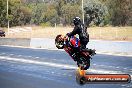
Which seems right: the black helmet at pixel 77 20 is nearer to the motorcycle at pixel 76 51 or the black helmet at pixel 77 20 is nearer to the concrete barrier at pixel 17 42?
the motorcycle at pixel 76 51

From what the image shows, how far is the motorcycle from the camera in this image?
3275 millimetres

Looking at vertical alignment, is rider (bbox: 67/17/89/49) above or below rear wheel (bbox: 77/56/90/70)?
above

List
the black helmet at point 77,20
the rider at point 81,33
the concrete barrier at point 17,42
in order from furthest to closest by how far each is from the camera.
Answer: the concrete barrier at point 17,42
the black helmet at point 77,20
the rider at point 81,33

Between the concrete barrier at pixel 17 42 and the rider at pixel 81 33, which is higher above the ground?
the rider at pixel 81 33

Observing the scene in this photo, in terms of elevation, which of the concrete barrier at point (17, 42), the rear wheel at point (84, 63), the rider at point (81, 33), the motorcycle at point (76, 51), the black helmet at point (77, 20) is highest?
the black helmet at point (77, 20)

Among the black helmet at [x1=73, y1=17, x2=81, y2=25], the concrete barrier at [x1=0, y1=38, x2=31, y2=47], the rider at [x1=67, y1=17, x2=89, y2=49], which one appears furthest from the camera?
the concrete barrier at [x1=0, y1=38, x2=31, y2=47]

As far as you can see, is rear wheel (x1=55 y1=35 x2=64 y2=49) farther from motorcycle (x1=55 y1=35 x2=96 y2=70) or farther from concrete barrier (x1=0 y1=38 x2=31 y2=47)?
concrete barrier (x1=0 y1=38 x2=31 y2=47)

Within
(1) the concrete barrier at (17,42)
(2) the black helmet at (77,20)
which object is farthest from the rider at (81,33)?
(1) the concrete barrier at (17,42)

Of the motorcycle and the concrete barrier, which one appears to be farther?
the concrete barrier

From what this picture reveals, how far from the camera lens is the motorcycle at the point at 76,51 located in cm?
328

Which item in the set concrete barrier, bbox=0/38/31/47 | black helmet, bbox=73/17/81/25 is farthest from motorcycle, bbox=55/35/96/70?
concrete barrier, bbox=0/38/31/47

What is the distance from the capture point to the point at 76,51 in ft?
10.9

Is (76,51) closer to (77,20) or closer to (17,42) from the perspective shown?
(77,20)

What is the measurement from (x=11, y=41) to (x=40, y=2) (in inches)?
1221
